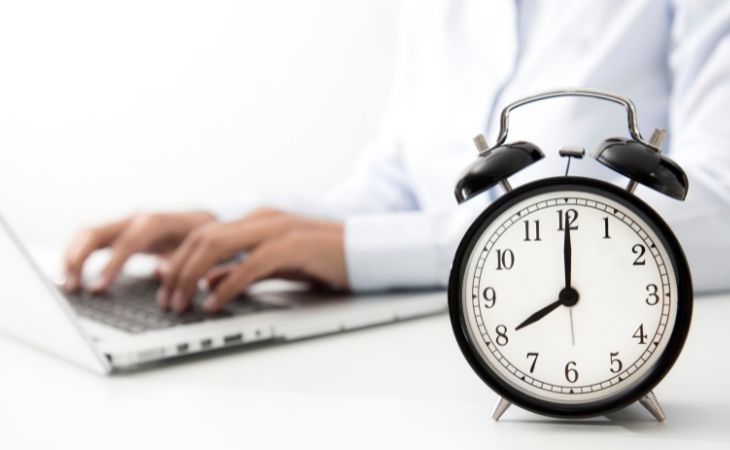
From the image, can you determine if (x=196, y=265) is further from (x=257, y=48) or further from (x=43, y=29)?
(x=43, y=29)

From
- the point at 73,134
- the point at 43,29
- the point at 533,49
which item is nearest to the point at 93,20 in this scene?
the point at 43,29

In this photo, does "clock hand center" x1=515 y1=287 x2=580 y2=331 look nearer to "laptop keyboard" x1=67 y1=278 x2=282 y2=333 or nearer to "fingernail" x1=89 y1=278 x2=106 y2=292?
"laptop keyboard" x1=67 y1=278 x2=282 y2=333

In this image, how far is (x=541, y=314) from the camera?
0.59 meters

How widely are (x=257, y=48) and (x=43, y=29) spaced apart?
2.45ft

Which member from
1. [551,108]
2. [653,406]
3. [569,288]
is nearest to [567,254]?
[569,288]

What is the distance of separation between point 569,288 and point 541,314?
0.03 metres

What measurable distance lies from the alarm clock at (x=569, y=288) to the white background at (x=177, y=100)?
2.22m

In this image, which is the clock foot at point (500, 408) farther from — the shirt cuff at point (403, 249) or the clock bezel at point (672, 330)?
the shirt cuff at point (403, 249)

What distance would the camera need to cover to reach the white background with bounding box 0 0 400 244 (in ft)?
9.04

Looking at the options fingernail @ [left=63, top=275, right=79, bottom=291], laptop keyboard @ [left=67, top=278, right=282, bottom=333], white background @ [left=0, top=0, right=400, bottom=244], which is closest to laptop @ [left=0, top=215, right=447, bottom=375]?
laptop keyboard @ [left=67, top=278, right=282, bottom=333]

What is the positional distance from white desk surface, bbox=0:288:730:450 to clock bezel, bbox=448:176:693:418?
2cm

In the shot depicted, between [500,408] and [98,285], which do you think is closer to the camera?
[500,408]

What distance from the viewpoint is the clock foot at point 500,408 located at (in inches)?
23.2

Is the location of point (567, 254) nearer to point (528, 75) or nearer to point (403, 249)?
point (403, 249)
